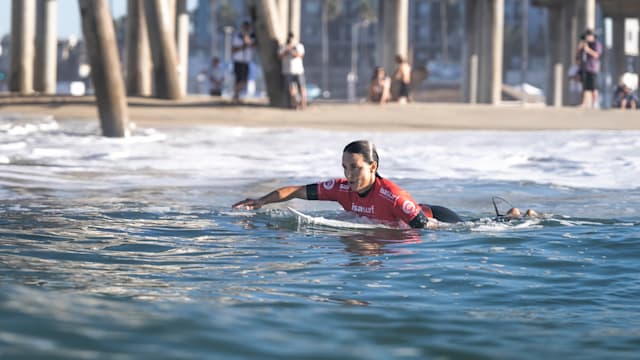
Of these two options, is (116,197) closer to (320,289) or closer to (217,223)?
(217,223)

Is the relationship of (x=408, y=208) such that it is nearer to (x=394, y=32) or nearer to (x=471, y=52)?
(x=394, y=32)

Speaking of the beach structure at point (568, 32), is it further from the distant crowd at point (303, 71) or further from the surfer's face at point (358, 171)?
the surfer's face at point (358, 171)

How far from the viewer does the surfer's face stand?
10.4m

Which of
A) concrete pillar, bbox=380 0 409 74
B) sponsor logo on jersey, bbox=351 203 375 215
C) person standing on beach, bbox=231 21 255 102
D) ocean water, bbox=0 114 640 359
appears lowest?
ocean water, bbox=0 114 640 359

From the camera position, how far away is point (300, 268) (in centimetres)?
859

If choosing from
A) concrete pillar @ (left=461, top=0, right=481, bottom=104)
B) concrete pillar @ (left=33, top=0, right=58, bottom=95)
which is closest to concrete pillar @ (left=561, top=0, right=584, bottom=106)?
concrete pillar @ (left=461, top=0, right=481, bottom=104)

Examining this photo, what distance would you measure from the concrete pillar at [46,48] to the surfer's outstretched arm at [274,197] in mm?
29010

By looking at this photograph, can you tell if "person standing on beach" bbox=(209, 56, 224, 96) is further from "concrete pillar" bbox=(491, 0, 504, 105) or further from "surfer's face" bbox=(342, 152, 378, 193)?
"surfer's face" bbox=(342, 152, 378, 193)

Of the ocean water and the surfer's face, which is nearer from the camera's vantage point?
the ocean water

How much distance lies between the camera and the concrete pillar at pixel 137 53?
3189 centimetres

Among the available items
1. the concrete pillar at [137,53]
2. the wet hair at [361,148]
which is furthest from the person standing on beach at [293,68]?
the wet hair at [361,148]

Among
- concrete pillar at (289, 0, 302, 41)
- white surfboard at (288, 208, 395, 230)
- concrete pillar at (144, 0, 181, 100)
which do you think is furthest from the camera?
concrete pillar at (289, 0, 302, 41)

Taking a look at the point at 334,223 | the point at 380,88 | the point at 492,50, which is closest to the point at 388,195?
the point at 334,223

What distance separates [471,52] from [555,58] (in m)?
3.65
